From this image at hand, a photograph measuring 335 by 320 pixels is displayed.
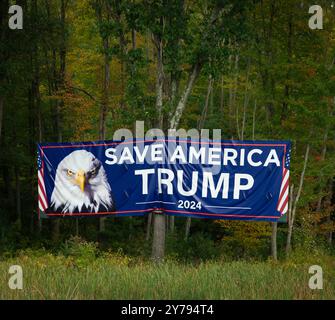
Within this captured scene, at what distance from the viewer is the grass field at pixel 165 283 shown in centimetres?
721

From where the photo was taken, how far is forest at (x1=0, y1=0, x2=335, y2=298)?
46.9ft

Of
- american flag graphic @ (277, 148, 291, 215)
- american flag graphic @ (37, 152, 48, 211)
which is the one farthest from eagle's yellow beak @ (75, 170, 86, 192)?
american flag graphic @ (277, 148, 291, 215)

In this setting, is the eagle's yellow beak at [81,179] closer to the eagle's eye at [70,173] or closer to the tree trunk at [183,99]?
the eagle's eye at [70,173]

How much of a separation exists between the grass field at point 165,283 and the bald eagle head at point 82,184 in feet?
11.9

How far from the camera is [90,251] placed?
39.1 ft

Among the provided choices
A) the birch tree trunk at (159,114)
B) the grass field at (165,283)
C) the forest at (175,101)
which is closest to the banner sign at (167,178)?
the forest at (175,101)

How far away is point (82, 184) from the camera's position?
12.8 m

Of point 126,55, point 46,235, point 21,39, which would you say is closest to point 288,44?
point 126,55

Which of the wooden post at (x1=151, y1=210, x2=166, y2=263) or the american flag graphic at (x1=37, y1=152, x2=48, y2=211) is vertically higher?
the american flag graphic at (x1=37, y1=152, x2=48, y2=211)

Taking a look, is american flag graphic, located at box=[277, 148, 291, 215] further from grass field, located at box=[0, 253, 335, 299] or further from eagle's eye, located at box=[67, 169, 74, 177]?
eagle's eye, located at box=[67, 169, 74, 177]

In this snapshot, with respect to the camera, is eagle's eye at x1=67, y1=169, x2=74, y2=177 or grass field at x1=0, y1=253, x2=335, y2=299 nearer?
grass field at x1=0, y1=253, x2=335, y2=299

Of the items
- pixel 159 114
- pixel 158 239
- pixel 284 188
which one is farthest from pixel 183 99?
pixel 284 188

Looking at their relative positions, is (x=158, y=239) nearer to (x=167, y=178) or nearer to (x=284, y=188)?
(x=167, y=178)

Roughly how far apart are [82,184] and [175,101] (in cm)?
359
